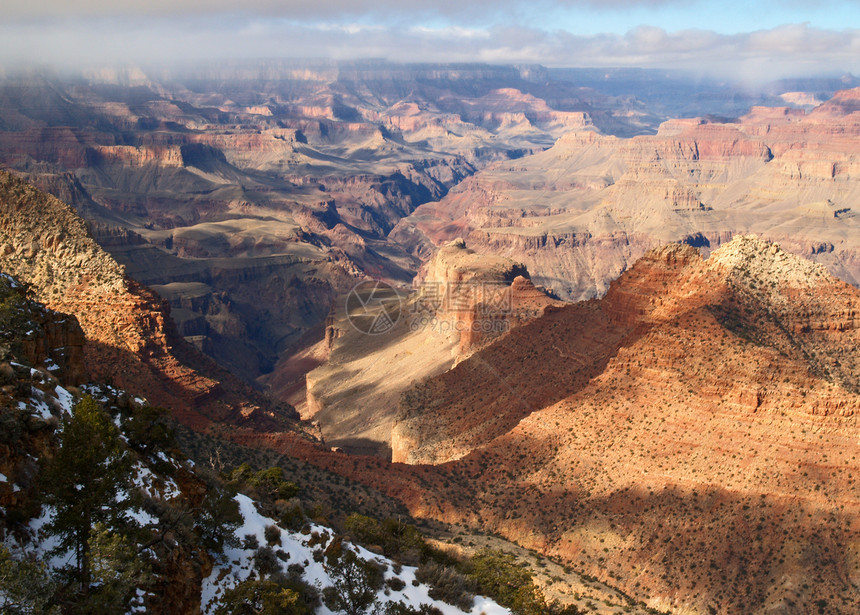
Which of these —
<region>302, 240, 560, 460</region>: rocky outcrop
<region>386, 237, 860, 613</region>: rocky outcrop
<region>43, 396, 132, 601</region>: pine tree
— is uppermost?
<region>43, 396, 132, 601</region>: pine tree

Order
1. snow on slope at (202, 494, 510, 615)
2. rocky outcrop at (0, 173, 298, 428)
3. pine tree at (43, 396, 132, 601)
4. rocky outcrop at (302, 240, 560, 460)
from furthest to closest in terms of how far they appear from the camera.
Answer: rocky outcrop at (302, 240, 560, 460) → rocky outcrop at (0, 173, 298, 428) → snow on slope at (202, 494, 510, 615) → pine tree at (43, 396, 132, 601)

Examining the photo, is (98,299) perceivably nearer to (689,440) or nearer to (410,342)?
(689,440)

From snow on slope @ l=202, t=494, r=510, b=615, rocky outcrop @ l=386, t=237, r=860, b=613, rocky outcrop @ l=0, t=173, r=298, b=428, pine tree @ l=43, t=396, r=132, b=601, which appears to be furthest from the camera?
rocky outcrop @ l=0, t=173, r=298, b=428

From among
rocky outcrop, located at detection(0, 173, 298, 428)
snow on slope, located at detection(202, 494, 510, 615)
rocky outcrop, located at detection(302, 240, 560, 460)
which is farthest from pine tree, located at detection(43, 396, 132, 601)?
rocky outcrop, located at detection(302, 240, 560, 460)

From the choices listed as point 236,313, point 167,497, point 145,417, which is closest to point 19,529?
point 167,497

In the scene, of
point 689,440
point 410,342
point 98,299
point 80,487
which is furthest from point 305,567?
point 410,342

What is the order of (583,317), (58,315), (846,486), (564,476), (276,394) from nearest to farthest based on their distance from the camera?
(58,315), (846,486), (564,476), (583,317), (276,394)

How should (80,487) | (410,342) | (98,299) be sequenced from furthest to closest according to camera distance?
(410,342)
(98,299)
(80,487)

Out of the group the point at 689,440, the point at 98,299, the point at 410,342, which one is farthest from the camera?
the point at 410,342

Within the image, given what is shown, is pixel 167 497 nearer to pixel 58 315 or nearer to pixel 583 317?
pixel 58 315

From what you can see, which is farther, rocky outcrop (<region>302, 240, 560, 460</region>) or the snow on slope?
rocky outcrop (<region>302, 240, 560, 460</region>)

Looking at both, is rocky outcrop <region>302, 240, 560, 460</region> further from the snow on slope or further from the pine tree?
the pine tree
